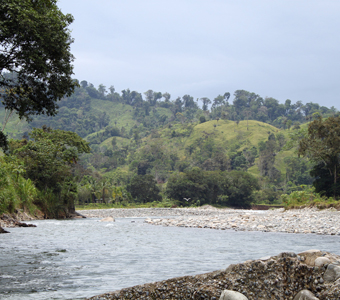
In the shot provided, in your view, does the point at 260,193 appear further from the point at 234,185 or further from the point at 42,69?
the point at 42,69

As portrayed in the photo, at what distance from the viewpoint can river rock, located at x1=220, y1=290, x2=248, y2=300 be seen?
4.68m

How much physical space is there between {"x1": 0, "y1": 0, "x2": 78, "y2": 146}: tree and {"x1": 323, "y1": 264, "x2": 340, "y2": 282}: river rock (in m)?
10.2

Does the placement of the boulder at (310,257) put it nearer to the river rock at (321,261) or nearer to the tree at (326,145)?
the river rock at (321,261)

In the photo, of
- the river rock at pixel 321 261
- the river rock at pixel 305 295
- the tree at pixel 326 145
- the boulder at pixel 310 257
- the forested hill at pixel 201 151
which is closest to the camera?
the river rock at pixel 305 295

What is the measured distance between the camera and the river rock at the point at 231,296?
4680 mm

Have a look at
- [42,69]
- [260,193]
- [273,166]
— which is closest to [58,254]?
[42,69]

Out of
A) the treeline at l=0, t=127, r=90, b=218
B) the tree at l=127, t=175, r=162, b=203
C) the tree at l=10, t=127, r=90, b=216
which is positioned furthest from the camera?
the tree at l=127, t=175, r=162, b=203

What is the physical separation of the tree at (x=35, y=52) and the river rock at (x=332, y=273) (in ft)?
33.6

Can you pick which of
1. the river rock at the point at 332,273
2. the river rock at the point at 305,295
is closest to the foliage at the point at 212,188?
the river rock at the point at 332,273

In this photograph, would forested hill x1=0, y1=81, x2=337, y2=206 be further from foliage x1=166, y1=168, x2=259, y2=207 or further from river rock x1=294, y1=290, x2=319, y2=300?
river rock x1=294, y1=290, x2=319, y2=300

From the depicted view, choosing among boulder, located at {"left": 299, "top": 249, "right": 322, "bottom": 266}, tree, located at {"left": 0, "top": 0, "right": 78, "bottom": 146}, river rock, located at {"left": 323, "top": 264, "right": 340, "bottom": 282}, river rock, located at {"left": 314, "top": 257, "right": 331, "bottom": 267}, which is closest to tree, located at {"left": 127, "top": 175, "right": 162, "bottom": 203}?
tree, located at {"left": 0, "top": 0, "right": 78, "bottom": 146}

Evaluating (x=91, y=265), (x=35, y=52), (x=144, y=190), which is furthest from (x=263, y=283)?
(x=144, y=190)

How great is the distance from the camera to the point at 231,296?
4695 mm

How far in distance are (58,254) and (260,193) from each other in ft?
284
